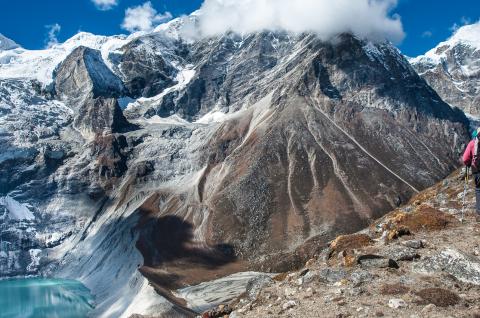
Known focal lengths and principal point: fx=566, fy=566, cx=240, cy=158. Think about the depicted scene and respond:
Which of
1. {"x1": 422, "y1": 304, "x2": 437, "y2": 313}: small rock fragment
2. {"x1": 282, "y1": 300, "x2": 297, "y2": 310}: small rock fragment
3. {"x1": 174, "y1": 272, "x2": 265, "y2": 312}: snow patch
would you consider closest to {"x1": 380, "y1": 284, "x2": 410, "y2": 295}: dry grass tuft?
{"x1": 422, "y1": 304, "x2": 437, "y2": 313}: small rock fragment

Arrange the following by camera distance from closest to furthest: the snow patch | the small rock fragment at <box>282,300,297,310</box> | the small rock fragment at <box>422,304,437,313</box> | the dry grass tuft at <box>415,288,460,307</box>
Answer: the small rock fragment at <box>422,304,437,313</box> < the dry grass tuft at <box>415,288,460,307</box> < the small rock fragment at <box>282,300,297,310</box> < the snow patch

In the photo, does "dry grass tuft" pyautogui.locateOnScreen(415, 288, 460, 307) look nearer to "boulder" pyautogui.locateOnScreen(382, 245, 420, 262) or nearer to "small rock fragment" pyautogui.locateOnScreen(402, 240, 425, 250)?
"boulder" pyautogui.locateOnScreen(382, 245, 420, 262)

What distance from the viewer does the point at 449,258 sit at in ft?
64.2

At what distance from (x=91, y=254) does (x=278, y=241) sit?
224 feet

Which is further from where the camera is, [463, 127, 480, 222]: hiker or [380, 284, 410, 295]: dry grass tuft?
[463, 127, 480, 222]: hiker

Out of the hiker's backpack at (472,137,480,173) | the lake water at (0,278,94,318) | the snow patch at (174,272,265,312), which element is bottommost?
the snow patch at (174,272,265,312)

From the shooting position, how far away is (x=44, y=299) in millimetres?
158625

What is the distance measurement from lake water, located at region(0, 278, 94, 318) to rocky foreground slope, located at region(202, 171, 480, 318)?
415ft

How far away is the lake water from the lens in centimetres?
14050

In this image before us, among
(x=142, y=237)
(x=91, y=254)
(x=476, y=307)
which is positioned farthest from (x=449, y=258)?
(x=91, y=254)

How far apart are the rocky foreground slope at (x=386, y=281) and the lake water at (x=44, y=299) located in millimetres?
126505

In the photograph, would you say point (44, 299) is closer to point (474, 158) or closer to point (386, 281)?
point (386, 281)

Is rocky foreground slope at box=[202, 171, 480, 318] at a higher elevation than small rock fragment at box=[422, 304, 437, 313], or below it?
higher

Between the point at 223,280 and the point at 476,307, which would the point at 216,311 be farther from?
the point at 223,280
